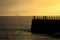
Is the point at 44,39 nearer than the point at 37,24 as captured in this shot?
Yes

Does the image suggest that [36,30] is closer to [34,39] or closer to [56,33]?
[56,33]

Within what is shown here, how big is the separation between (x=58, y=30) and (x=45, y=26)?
13.9 feet

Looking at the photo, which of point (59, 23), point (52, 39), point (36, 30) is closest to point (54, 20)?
point (59, 23)

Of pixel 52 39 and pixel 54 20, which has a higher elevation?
pixel 54 20

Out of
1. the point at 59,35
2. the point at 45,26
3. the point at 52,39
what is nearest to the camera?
the point at 52,39

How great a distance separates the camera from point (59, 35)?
58.4 metres

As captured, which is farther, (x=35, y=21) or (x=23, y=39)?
(x=35, y=21)

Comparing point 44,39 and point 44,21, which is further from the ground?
point 44,21

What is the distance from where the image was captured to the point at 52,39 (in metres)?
52.3

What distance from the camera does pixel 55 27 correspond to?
61.1 meters

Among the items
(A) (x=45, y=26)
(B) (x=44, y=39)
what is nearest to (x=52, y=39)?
(B) (x=44, y=39)

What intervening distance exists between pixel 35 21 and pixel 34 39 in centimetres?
1291

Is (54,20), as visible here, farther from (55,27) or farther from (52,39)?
(52,39)

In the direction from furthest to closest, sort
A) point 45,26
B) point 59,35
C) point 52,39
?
1. point 45,26
2. point 59,35
3. point 52,39
